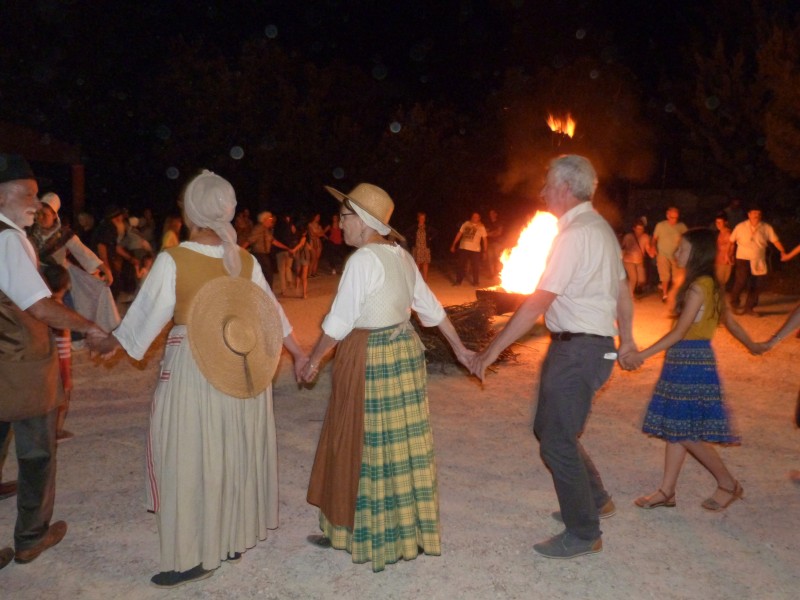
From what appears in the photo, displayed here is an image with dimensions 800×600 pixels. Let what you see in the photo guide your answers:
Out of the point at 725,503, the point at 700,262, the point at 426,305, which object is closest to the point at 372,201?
the point at 426,305

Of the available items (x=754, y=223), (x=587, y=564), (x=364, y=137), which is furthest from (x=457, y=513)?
(x=364, y=137)

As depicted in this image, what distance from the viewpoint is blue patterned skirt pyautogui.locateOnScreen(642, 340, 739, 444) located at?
441cm

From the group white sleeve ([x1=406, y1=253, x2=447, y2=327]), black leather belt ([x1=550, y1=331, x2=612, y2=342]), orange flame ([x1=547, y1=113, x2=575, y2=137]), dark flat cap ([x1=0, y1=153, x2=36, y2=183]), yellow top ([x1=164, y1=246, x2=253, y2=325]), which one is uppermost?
orange flame ([x1=547, y1=113, x2=575, y2=137])

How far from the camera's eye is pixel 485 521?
445 cm

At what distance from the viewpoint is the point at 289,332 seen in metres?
3.92

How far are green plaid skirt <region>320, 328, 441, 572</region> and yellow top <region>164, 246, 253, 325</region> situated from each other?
863mm

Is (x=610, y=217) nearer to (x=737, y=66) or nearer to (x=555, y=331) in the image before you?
(x=737, y=66)

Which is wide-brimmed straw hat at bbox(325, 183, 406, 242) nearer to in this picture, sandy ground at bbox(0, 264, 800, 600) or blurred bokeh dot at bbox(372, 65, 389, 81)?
sandy ground at bbox(0, 264, 800, 600)

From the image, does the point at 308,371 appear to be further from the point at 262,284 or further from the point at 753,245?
the point at 753,245

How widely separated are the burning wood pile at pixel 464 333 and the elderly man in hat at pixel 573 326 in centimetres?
437

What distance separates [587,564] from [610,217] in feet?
71.6

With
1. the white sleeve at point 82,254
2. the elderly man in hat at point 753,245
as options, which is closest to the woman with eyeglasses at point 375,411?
the white sleeve at point 82,254

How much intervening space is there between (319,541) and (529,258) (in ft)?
26.1

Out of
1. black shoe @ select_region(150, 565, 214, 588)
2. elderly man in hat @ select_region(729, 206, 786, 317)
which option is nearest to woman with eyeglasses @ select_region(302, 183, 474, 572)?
black shoe @ select_region(150, 565, 214, 588)
